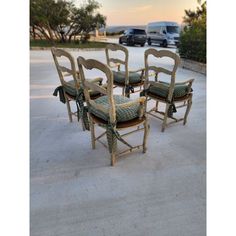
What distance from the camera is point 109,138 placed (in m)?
1.81

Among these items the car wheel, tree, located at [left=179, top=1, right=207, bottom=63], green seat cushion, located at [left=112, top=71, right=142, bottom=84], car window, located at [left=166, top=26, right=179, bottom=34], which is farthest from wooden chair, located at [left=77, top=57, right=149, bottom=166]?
car window, located at [left=166, top=26, right=179, bottom=34]

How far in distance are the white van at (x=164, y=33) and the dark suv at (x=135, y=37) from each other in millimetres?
554

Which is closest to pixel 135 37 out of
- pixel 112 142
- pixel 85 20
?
pixel 85 20

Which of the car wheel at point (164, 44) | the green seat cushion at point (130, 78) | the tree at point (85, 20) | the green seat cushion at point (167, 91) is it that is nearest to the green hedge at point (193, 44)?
the green seat cushion at point (130, 78)

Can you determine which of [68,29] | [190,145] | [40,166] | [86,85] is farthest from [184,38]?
[68,29]

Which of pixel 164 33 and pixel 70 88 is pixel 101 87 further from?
pixel 164 33

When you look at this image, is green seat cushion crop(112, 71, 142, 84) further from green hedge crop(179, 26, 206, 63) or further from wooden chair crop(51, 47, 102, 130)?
green hedge crop(179, 26, 206, 63)

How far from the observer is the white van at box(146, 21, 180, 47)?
37.5 ft

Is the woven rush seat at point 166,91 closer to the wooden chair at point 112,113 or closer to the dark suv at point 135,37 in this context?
the wooden chair at point 112,113

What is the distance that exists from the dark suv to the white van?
1.82 ft

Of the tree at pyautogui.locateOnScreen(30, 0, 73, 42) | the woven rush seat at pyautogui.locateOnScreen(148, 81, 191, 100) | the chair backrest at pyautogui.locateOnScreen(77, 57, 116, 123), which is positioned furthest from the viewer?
the tree at pyautogui.locateOnScreen(30, 0, 73, 42)

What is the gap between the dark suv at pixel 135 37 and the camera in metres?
11.7
